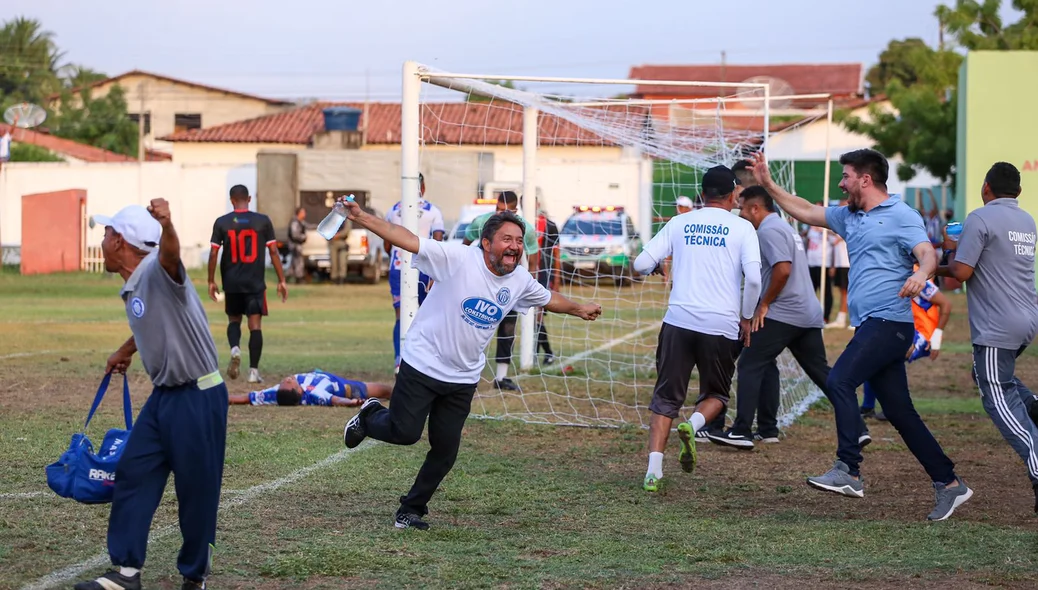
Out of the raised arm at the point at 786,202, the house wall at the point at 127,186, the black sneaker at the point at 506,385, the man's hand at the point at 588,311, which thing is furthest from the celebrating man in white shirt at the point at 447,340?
the house wall at the point at 127,186

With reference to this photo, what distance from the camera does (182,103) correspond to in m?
63.7

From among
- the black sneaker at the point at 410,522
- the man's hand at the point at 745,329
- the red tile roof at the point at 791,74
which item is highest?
the red tile roof at the point at 791,74

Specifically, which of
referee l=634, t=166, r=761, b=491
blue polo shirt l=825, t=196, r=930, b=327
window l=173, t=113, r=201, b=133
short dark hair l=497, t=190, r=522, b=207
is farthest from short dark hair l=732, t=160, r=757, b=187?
window l=173, t=113, r=201, b=133

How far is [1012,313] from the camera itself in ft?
23.6

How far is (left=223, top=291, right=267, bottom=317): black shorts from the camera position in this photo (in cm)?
1306

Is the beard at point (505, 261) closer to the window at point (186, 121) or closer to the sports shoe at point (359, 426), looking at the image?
the sports shoe at point (359, 426)

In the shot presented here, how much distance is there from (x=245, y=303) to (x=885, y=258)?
25.2 ft

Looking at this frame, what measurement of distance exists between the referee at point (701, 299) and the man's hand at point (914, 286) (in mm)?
1339

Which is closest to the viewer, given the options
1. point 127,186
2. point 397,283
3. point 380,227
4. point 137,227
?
point 137,227

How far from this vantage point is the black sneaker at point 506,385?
42.3 feet

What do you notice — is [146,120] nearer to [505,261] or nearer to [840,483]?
[505,261]

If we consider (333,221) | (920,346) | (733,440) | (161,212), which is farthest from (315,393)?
(161,212)

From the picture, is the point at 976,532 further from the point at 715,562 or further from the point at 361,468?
the point at 361,468

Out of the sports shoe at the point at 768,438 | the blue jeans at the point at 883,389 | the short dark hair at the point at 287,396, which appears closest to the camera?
the blue jeans at the point at 883,389
